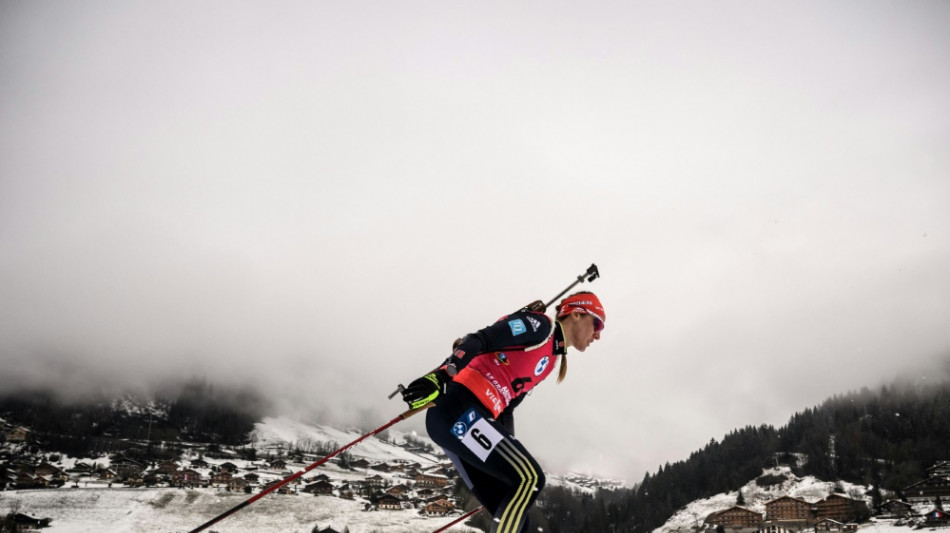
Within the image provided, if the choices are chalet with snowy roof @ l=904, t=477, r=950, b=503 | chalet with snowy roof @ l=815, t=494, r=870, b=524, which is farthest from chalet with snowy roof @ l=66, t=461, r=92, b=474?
chalet with snowy roof @ l=904, t=477, r=950, b=503

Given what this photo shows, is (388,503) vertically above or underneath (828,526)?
underneath

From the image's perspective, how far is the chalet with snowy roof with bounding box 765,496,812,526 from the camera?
330 feet

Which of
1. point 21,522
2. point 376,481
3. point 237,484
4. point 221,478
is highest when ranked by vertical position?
point 376,481

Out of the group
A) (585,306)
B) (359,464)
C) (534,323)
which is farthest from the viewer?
(359,464)

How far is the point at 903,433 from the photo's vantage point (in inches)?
5374

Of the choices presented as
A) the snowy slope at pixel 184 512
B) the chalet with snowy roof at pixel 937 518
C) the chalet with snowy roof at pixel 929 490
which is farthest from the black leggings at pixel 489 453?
the chalet with snowy roof at pixel 929 490

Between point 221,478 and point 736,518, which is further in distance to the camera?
point 221,478

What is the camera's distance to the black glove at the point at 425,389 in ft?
13.3

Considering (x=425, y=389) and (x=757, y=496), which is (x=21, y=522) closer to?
(x=425, y=389)

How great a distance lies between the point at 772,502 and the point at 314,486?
93675 mm

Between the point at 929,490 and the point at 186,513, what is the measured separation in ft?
451

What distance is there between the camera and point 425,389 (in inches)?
161

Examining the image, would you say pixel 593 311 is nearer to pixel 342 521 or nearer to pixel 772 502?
pixel 342 521

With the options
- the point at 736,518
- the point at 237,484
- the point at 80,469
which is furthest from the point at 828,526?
the point at 80,469
